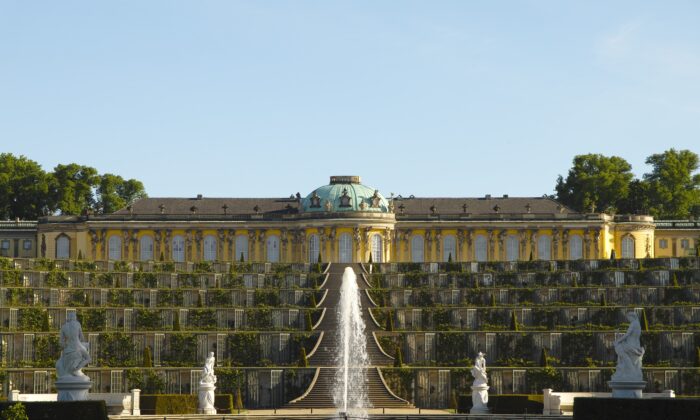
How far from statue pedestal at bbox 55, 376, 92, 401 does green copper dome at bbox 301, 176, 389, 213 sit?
71901 millimetres

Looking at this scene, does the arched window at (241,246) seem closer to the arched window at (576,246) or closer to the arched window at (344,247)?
the arched window at (344,247)

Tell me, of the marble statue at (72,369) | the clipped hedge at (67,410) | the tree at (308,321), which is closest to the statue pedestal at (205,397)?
the marble statue at (72,369)

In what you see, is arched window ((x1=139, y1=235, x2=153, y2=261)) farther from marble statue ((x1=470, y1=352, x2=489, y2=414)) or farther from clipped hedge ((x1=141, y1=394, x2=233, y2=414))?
marble statue ((x1=470, y1=352, x2=489, y2=414))

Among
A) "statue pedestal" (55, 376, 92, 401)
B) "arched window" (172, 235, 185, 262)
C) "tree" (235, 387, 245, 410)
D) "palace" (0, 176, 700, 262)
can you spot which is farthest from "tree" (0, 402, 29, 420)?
"arched window" (172, 235, 185, 262)

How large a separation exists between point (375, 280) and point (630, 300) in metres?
16.8

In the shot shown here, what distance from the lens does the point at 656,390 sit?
72562mm

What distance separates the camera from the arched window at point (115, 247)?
128000 mm

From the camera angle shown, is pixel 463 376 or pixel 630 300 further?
pixel 630 300

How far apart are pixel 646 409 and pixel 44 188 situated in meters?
93.1

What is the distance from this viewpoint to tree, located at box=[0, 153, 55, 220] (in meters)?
138

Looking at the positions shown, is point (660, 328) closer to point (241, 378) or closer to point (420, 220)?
point (241, 378)

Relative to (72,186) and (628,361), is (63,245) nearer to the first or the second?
(72,186)

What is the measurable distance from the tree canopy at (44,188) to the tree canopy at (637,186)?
137 feet

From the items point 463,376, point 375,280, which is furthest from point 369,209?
point 463,376
